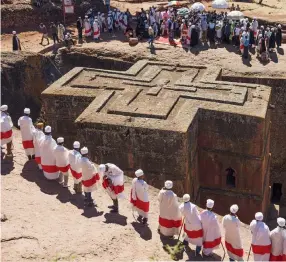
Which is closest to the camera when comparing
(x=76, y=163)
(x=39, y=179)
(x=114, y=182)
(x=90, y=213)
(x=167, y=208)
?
(x=167, y=208)

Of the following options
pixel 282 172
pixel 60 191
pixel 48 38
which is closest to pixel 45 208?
pixel 60 191

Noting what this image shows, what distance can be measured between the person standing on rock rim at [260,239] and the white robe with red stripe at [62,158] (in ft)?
14.0

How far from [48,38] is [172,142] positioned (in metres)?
14.3

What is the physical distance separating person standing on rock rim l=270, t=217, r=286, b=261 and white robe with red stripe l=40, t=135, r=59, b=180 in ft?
16.2

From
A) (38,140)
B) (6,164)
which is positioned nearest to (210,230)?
(38,140)

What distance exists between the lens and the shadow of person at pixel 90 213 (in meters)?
9.76

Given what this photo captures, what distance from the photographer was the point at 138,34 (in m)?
22.5

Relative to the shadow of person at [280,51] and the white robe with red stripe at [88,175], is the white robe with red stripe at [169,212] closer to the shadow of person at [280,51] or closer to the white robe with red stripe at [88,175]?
the white robe with red stripe at [88,175]

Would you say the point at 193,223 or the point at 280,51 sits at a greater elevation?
the point at 193,223

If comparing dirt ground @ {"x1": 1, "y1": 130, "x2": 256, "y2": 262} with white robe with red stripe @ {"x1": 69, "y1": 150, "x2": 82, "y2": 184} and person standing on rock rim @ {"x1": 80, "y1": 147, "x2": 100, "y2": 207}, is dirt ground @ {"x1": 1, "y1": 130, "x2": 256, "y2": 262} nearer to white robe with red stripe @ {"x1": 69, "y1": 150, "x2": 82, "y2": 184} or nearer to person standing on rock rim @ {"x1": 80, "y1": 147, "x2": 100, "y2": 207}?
person standing on rock rim @ {"x1": 80, "y1": 147, "x2": 100, "y2": 207}

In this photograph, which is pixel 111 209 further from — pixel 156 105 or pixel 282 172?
pixel 282 172

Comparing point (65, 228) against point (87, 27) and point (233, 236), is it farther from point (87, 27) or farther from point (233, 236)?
point (87, 27)

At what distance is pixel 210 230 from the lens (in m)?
8.83

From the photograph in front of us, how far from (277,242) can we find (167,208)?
2.09 m
